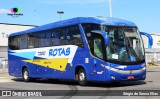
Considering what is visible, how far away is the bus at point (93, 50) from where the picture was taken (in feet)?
60.6

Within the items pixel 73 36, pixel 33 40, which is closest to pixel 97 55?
pixel 73 36

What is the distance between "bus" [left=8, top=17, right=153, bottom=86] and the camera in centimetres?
1847

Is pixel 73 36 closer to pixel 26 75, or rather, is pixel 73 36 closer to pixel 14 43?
pixel 26 75

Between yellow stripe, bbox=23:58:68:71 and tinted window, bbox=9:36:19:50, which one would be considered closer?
yellow stripe, bbox=23:58:68:71

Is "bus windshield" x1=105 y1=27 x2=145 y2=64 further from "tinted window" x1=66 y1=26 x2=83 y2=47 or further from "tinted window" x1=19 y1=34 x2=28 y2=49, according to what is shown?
"tinted window" x1=19 y1=34 x2=28 y2=49

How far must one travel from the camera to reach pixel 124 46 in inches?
738

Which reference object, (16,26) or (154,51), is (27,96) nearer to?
(16,26)

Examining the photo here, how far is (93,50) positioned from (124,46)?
1.49 m

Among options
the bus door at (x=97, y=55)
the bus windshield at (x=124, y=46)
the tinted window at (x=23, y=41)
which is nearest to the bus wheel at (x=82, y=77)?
the bus door at (x=97, y=55)

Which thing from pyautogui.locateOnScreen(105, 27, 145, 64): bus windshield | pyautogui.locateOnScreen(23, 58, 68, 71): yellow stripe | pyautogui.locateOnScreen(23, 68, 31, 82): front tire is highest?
pyautogui.locateOnScreen(105, 27, 145, 64): bus windshield

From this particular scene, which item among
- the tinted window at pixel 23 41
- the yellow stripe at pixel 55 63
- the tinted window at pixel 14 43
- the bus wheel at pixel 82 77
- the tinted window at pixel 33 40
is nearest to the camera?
the bus wheel at pixel 82 77

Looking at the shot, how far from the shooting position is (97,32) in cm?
1867

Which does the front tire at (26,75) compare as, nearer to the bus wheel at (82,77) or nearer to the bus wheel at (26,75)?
the bus wheel at (26,75)

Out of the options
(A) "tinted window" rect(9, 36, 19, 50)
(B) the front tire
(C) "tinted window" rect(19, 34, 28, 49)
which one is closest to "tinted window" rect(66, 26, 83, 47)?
(C) "tinted window" rect(19, 34, 28, 49)
